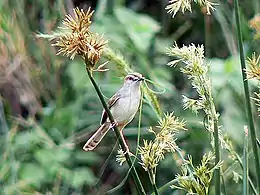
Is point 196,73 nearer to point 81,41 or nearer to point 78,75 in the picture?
point 81,41

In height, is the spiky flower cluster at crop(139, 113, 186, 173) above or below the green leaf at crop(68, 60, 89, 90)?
above

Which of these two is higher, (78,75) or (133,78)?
(133,78)

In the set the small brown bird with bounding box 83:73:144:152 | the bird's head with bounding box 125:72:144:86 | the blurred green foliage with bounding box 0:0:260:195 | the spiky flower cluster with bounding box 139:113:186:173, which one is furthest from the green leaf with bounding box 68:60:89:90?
the spiky flower cluster with bounding box 139:113:186:173

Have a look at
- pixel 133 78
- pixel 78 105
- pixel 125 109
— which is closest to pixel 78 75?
pixel 78 105

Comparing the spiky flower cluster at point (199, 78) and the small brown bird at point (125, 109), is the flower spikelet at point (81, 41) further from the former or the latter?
the small brown bird at point (125, 109)

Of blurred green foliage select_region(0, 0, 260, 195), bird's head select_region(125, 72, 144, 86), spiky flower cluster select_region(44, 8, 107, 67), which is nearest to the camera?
spiky flower cluster select_region(44, 8, 107, 67)

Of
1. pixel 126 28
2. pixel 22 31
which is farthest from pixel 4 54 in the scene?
pixel 126 28

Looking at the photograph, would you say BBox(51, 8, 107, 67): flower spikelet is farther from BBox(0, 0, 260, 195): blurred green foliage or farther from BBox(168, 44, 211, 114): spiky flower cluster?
BBox(0, 0, 260, 195): blurred green foliage

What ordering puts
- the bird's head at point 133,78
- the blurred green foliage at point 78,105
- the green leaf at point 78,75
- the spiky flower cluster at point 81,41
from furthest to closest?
the green leaf at point 78,75
the blurred green foliage at point 78,105
the bird's head at point 133,78
the spiky flower cluster at point 81,41

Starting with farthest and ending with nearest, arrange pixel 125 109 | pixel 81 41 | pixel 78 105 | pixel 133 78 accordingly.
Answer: pixel 78 105 < pixel 125 109 < pixel 133 78 < pixel 81 41

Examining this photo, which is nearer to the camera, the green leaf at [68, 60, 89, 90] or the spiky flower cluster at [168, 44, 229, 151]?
the spiky flower cluster at [168, 44, 229, 151]

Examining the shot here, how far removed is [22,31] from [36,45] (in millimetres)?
96

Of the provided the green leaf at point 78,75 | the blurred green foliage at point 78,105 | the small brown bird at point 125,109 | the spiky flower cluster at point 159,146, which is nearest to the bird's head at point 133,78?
the small brown bird at point 125,109

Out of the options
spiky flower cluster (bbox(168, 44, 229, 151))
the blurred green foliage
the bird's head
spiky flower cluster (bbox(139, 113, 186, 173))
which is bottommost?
the blurred green foliage
